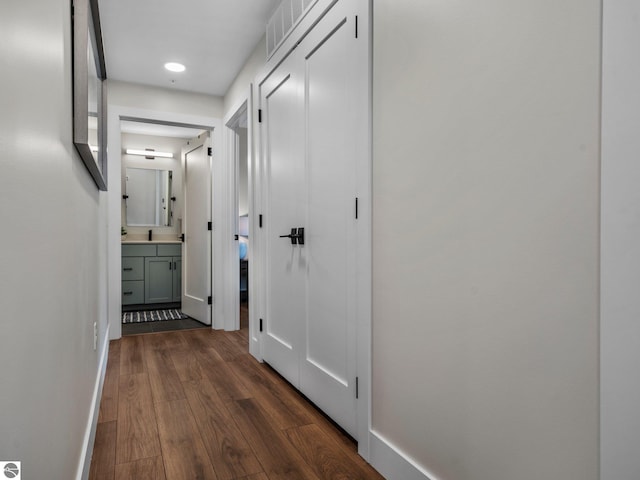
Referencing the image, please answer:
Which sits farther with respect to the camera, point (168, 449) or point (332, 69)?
point (332, 69)

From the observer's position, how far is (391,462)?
1483mm

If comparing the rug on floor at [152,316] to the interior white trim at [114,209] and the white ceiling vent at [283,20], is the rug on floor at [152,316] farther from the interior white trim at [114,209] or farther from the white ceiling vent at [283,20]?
the white ceiling vent at [283,20]

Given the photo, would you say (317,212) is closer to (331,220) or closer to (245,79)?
(331,220)

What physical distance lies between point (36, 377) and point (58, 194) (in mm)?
451

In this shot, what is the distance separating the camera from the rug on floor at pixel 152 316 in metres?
4.53

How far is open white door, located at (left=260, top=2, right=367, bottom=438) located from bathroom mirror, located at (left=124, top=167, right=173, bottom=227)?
3.70 meters

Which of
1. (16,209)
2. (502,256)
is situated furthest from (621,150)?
(16,209)

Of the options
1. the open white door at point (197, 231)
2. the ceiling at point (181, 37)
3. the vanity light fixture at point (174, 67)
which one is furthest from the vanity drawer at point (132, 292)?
the vanity light fixture at point (174, 67)

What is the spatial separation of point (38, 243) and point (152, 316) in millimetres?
4318

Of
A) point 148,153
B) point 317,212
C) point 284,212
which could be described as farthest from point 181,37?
point 148,153

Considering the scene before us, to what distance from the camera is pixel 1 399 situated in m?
0.52

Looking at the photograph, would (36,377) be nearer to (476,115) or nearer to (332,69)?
(476,115)

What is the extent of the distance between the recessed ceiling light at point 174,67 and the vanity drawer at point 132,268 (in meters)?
2.72

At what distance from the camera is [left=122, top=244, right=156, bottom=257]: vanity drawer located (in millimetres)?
5160
